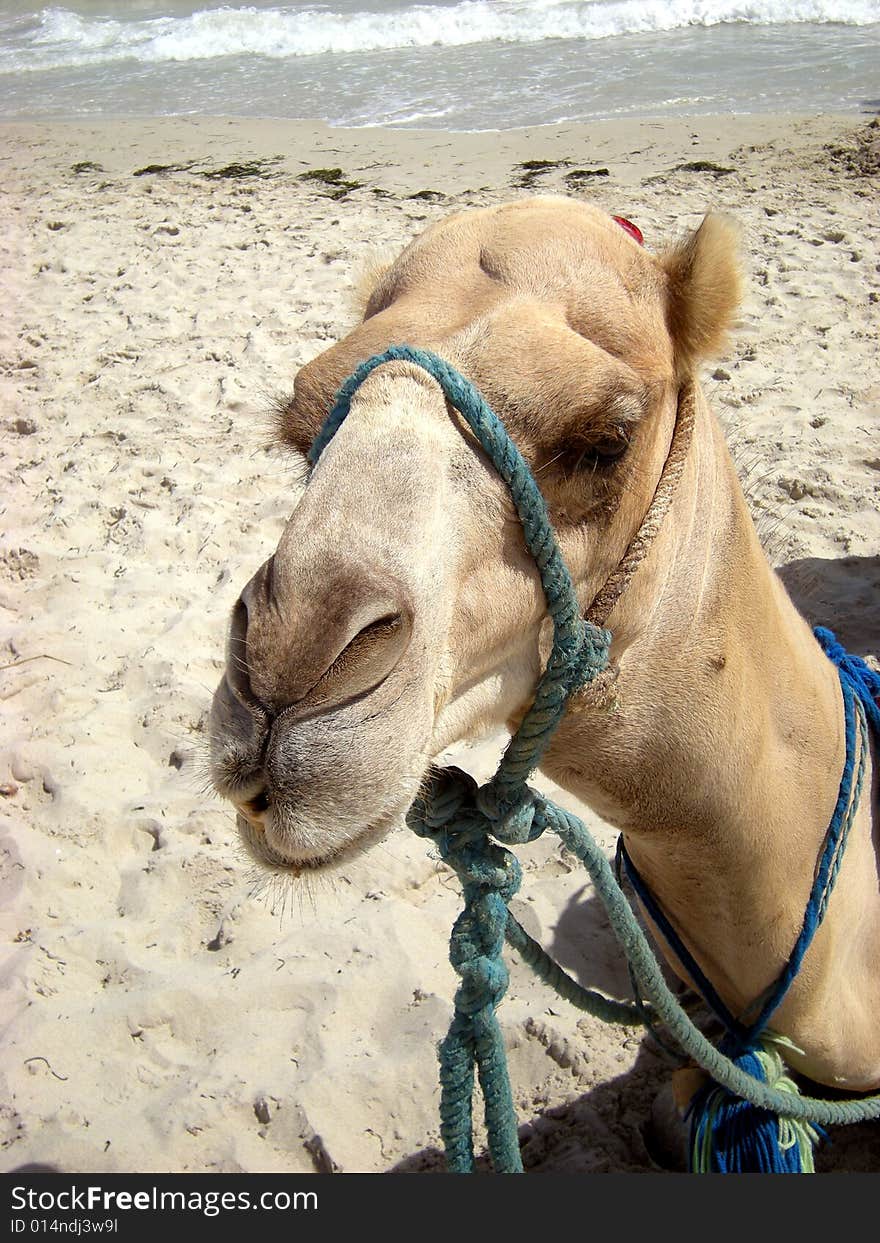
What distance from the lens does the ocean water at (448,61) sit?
11.7 m

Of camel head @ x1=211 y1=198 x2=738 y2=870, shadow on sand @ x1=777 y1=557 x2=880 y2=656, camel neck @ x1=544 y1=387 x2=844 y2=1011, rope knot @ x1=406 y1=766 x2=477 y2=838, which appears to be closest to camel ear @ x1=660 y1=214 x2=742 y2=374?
camel head @ x1=211 y1=198 x2=738 y2=870

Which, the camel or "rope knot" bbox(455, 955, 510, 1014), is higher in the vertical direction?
the camel

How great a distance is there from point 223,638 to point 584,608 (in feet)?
8.96

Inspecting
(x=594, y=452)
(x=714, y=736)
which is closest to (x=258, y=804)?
(x=594, y=452)

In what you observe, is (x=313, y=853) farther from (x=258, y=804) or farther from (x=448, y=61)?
(x=448, y=61)

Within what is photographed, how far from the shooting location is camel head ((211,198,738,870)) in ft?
4.02

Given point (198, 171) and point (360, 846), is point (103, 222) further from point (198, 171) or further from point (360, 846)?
point (360, 846)

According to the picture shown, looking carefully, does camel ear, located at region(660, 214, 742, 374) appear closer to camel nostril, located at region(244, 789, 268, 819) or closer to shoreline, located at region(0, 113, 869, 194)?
camel nostril, located at region(244, 789, 268, 819)

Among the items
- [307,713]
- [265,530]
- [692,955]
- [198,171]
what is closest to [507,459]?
[307,713]

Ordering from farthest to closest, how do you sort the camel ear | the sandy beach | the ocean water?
the ocean water
the sandy beach
the camel ear

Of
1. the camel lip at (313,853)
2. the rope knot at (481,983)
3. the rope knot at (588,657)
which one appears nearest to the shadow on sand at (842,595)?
the rope knot at (588,657)

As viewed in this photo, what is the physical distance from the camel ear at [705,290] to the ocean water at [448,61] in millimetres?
10396

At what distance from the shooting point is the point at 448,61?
584 inches

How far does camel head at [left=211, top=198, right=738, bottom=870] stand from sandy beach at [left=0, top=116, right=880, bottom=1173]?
39cm
